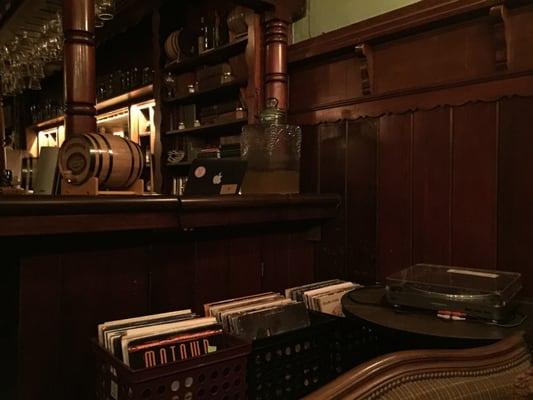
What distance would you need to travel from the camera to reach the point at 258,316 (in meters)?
1.37

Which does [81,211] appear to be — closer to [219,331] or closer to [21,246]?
[21,246]

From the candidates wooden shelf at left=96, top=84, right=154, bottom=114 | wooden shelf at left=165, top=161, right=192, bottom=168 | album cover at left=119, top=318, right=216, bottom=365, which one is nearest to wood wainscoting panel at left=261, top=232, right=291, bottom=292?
album cover at left=119, top=318, right=216, bottom=365

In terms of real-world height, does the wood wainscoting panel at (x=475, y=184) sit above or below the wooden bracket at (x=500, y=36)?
below

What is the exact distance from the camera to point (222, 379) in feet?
3.85

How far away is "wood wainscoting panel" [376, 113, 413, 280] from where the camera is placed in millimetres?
1808

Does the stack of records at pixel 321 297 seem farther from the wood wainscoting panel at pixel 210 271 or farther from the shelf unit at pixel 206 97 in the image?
the shelf unit at pixel 206 97

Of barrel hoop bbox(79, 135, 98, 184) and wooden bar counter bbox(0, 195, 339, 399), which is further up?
barrel hoop bbox(79, 135, 98, 184)

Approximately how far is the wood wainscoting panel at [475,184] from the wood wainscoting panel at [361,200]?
352 mm

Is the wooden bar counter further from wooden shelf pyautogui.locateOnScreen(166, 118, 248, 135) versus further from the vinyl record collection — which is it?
wooden shelf pyautogui.locateOnScreen(166, 118, 248, 135)

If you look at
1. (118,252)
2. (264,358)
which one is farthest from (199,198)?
(264,358)

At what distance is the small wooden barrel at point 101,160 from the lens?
4.53 ft

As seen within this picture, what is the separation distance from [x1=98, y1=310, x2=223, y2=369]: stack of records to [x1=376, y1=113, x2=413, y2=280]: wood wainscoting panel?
2.94ft

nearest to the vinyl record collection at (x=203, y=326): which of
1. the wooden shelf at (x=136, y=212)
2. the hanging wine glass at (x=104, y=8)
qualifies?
the wooden shelf at (x=136, y=212)

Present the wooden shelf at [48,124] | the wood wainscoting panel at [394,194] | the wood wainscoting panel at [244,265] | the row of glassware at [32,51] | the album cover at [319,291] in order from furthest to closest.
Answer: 1. the wooden shelf at [48,124]
2. the row of glassware at [32,51]
3. the wood wainscoting panel at [394,194]
4. the wood wainscoting panel at [244,265]
5. the album cover at [319,291]
